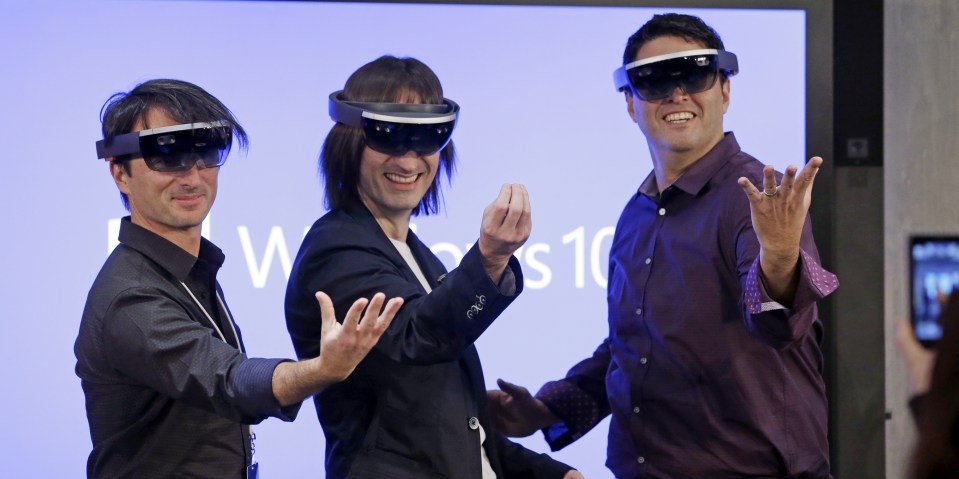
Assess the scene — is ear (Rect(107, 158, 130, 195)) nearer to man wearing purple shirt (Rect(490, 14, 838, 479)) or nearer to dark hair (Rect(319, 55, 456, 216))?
dark hair (Rect(319, 55, 456, 216))

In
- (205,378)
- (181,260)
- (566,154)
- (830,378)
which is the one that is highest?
(566,154)

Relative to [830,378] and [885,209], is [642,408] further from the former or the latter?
[885,209]

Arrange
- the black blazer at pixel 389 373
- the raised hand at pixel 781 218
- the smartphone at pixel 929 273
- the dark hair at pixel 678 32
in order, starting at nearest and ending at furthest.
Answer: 1. the smartphone at pixel 929 273
2. the raised hand at pixel 781 218
3. the black blazer at pixel 389 373
4. the dark hair at pixel 678 32

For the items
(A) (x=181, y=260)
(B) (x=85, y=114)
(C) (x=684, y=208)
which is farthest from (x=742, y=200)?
(B) (x=85, y=114)

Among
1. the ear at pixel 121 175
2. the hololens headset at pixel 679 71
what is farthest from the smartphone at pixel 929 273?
the ear at pixel 121 175

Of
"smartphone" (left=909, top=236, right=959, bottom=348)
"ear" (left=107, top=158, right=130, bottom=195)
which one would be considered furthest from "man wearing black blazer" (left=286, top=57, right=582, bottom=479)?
"smartphone" (left=909, top=236, right=959, bottom=348)

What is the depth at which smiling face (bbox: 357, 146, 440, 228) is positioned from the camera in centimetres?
241

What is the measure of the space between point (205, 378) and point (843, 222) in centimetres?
254

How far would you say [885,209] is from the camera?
3.89m

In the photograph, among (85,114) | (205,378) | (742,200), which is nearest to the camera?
(205,378)

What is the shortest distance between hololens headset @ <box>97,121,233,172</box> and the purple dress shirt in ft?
3.47

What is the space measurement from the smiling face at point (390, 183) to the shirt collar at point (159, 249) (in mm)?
423

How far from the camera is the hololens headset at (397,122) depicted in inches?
94.3

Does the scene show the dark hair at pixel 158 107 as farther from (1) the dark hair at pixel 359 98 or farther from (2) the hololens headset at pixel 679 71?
(2) the hololens headset at pixel 679 71
